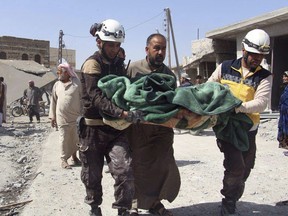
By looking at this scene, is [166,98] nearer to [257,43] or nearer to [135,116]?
[135,116]

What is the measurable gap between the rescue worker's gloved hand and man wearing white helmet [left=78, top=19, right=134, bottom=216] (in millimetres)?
258

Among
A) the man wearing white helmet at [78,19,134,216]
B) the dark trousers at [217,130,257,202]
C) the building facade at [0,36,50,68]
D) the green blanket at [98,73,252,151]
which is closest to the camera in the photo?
the green blanket at [98,73,252,151]

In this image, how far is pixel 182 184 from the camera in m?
6.01

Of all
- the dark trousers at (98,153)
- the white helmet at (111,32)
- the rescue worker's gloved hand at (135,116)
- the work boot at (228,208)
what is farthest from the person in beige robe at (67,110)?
the rescue worker's gloved hand at (135,116)

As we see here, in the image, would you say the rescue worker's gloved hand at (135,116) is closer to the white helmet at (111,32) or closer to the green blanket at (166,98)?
Answer: the green blanket at (166,98)

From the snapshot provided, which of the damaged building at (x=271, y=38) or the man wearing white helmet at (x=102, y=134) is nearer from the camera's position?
the man wearing white helmet at (x=102, y=134)

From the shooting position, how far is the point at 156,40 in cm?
424

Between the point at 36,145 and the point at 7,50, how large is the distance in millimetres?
32586

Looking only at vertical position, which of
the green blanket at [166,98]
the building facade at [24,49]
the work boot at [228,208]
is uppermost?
the building facade at [24,49]

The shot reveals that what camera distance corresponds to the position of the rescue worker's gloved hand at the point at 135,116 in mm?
3543

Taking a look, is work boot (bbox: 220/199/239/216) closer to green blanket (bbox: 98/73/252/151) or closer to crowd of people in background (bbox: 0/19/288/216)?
crowd of people in background (bbox: 0/19/288/216)

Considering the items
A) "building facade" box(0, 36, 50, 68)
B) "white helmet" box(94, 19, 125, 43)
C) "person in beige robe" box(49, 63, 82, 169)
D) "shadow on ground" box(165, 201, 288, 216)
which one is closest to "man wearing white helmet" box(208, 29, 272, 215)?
"shadow on ground" box(165, 201, 288, 216)

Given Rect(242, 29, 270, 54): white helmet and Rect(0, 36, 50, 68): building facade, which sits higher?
Rect(0, 36, 50, 68): building facade

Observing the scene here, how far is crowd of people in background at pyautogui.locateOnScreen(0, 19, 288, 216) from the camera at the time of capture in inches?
152
